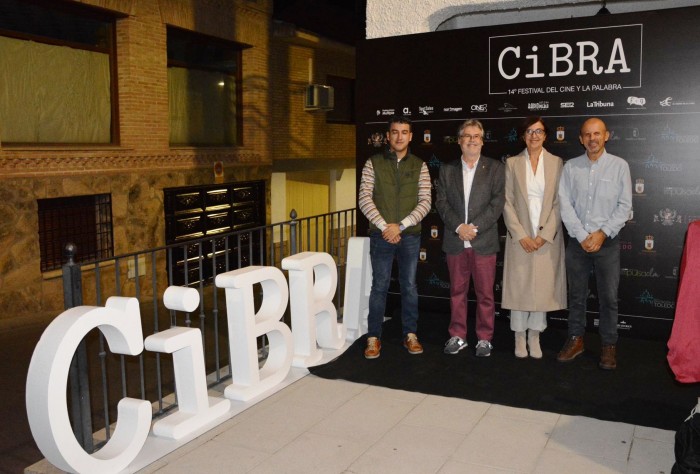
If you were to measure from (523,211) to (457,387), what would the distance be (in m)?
1.65

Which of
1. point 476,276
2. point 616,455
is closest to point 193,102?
point 476,276

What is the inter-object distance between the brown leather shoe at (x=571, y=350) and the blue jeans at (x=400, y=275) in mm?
1362

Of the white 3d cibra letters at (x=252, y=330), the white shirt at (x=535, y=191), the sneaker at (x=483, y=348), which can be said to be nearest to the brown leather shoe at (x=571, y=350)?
the sneaker at (x=483, y=348)

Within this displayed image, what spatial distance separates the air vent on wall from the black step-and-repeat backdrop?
9038 mm

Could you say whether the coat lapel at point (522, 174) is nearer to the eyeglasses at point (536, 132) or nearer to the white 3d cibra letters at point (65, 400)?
the eyeglasses at point (536, 132)

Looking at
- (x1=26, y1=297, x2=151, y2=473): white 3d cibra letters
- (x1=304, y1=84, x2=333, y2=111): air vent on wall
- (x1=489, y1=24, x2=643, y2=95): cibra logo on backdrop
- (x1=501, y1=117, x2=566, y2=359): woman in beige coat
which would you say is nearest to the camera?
(x1=26, y1=297, x2=151, y2=473): white 3d cibra letters

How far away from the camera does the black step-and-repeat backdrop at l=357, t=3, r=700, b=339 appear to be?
6.21 metres

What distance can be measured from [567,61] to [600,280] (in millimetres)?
2285

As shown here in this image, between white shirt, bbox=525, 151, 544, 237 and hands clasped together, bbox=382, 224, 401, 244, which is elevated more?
white shirt, bbox=525, 151, 544, 237

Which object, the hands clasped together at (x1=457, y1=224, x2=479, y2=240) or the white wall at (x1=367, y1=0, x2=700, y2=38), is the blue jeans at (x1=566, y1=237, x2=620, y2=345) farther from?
the white wall at (x1=367, y1=0, x2=700, y2=38)

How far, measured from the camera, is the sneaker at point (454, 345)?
20.5ft

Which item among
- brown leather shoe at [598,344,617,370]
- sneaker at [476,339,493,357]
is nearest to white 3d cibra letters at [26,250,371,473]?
sneaker at [476,339,493,357]

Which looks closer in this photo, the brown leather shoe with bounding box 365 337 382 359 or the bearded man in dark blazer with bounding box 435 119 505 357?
the bearded man in dark blazer with bounding box 435 119 505 357

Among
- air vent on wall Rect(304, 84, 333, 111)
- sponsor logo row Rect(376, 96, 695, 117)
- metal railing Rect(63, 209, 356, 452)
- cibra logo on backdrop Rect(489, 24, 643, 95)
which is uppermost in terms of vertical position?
air vent on wall Rect(304, 84, 333, 111)
